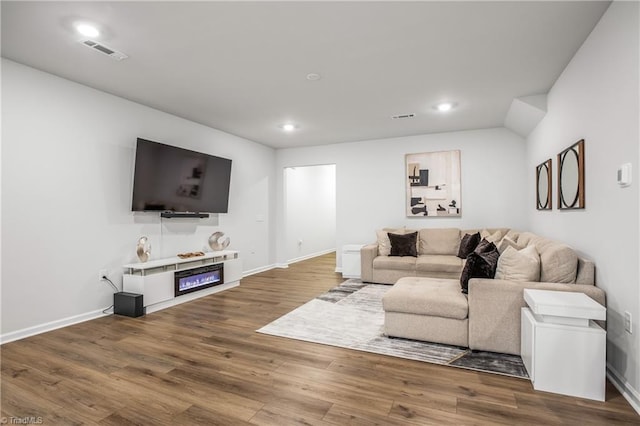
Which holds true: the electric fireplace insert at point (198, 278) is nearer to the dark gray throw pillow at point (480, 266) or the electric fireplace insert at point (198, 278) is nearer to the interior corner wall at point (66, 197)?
the interior corner wall at point (66, 197)

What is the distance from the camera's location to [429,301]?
294 centimetres

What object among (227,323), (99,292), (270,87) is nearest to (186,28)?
(270,87)

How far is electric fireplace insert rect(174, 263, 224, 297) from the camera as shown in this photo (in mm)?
4422

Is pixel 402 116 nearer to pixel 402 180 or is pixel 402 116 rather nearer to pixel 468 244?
pixel 402 180

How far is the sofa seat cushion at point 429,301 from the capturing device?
2848mm

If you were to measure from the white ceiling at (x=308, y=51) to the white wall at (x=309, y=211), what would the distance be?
11.8 ft

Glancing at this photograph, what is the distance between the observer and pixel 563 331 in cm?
214

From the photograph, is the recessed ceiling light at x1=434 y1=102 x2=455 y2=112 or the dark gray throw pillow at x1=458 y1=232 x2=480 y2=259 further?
the dark gray throw pillow at x1=458 y1=232 x2=480 y2=259

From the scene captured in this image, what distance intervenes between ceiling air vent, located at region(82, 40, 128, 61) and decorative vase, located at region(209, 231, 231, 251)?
2947mm

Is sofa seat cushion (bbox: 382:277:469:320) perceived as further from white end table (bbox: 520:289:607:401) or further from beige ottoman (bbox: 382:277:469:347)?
white end table (bbox: 520:289:607:401)

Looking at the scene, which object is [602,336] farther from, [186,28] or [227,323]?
[186,28]

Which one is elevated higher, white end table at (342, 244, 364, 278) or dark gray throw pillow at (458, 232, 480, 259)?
dark gray throw pillow at (458, 232, 480, 259)

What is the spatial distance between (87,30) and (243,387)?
3.00 m

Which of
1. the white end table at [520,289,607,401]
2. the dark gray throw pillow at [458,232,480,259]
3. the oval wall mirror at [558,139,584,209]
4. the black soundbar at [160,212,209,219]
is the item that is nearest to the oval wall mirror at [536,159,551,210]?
the oval wall mirror at [558,139,584,209]
